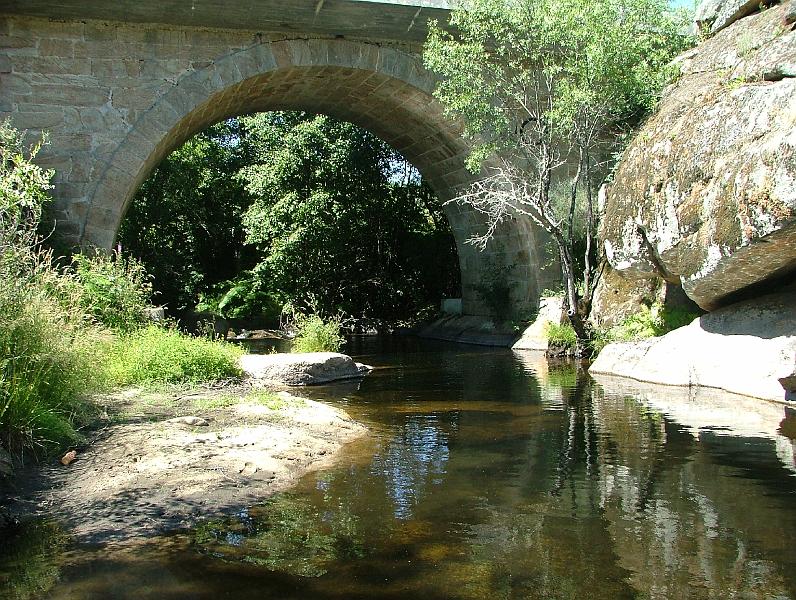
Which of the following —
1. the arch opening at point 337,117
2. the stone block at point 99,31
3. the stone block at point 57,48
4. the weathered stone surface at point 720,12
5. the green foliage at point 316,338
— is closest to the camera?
the stone block at point 57,48

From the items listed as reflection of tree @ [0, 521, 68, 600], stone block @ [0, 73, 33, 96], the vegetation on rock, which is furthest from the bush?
stone block @ [0, 73, 33, 96]

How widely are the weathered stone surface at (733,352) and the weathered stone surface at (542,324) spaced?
4051 mm

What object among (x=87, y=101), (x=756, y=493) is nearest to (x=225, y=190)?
(x=87, y=101)

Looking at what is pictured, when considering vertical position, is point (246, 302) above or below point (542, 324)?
above

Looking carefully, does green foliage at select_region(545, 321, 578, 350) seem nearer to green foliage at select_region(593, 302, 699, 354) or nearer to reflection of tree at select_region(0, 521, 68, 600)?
green foliage at select_region(593, 302, 699, 354)

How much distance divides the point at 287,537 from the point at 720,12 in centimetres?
1209

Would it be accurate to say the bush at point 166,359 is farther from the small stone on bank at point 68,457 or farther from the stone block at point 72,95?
the stone block at point 72,95

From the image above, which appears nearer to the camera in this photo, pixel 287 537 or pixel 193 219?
pixel 287 537

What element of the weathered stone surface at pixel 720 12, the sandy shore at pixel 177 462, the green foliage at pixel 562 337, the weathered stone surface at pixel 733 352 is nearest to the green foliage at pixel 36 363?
the sandy shore at pixel 177 462

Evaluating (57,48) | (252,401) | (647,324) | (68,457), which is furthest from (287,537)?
(57,48)

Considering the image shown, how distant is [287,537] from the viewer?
4.26 metres

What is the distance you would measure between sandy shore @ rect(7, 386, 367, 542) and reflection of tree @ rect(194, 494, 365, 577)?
0.25m

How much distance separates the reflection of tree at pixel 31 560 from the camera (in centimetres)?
361

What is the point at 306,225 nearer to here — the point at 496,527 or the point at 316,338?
the point at 316,338
